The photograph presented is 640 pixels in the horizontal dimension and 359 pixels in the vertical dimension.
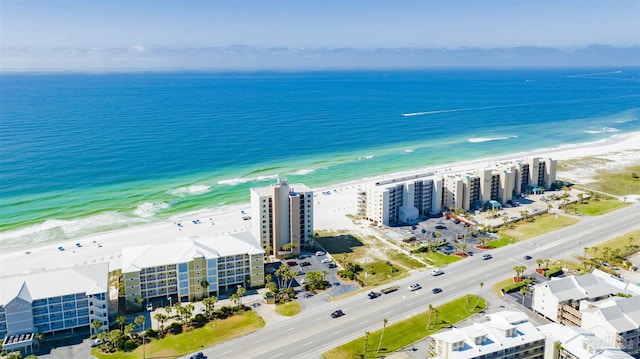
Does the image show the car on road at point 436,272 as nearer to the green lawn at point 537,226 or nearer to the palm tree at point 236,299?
the green lawn at point 537,226

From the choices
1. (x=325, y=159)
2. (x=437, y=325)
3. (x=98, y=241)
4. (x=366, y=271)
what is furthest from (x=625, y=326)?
(x=325, y=159)

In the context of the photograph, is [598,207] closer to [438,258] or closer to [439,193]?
[439,193]

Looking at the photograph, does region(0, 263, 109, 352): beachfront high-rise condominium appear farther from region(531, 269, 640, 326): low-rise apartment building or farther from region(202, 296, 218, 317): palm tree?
region(531, 269, 640, 326): low-rise apartment building

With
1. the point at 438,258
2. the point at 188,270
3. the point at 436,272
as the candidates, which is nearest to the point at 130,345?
the point at 188,270

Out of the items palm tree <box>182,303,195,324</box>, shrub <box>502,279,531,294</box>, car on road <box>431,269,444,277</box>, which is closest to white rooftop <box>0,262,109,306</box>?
palm tree <box>182,303,195,324</box>

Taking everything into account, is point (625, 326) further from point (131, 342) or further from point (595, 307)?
point (131, 342)

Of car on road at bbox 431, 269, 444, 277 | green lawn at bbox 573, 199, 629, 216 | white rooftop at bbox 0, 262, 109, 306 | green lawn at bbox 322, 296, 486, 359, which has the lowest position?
green lawn at bbox 322, 296, 486, 359
